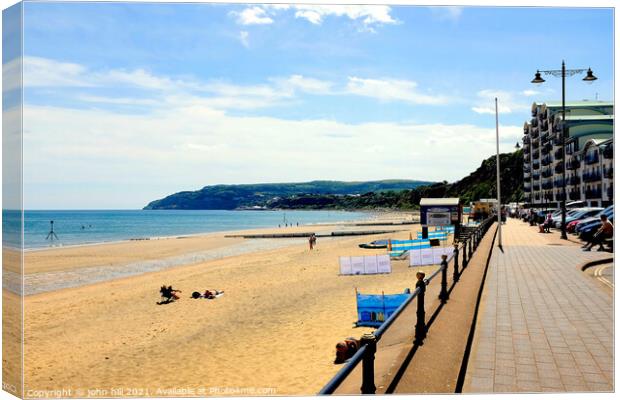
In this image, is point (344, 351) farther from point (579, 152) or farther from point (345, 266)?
point (579, 152)

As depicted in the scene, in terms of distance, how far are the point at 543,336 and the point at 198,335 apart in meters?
10.4

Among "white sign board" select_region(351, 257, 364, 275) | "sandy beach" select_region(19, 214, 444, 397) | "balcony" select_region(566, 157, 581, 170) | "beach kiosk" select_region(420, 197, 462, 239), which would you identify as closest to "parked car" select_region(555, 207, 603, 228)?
"balcony" select_region(566, 157, 581, 170)

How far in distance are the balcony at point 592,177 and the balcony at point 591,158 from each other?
1.26 metres

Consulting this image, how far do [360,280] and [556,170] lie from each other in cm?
7225

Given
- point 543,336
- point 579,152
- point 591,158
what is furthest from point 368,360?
point 579,152

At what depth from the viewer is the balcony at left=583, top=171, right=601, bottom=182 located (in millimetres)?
58028

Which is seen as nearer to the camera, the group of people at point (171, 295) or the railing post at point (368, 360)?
the railing post at point (368, 360)

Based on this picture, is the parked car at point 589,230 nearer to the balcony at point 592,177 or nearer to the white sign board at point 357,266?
the white sign board at point 357,266

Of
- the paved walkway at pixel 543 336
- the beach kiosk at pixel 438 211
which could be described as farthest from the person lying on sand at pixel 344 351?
the beach kiosk at pixel 438 211

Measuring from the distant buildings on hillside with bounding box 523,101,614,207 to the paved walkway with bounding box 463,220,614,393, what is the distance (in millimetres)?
22492

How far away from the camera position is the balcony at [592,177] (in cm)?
5803

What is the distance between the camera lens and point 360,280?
24688mm

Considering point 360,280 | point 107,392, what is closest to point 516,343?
point 107,392

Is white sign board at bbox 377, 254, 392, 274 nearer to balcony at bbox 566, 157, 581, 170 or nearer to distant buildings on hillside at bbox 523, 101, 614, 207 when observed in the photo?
balcony at bbox 566, 157, 581, 170
